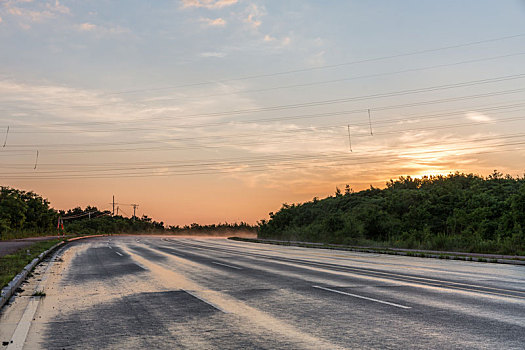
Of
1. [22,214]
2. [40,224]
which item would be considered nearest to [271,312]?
[22,214]

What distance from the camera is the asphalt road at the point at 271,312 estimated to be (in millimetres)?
6434

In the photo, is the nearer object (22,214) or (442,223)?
(442,223)

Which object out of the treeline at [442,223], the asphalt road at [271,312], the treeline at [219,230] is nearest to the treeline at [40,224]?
the treeline at [219,230]

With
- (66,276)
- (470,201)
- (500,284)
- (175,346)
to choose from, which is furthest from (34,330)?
(470,201)

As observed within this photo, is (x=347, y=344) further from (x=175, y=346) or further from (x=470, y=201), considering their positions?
(x=470, y=201)

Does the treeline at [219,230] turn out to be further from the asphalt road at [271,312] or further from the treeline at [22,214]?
the asphalt road at [271,312]

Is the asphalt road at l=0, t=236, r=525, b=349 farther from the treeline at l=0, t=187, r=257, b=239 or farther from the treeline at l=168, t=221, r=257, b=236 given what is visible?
the treeline at l=168, t=221, r=257, b=236

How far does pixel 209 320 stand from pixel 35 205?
216 ft

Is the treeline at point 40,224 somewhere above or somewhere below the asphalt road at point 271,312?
above

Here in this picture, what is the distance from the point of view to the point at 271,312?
8.54m

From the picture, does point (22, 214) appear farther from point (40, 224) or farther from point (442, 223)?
point (442, 223)

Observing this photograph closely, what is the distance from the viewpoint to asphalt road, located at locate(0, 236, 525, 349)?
6.43m

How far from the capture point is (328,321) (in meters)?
7.67

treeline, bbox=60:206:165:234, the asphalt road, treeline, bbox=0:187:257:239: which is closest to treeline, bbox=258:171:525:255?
the asphalt road
